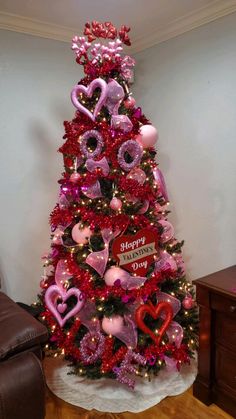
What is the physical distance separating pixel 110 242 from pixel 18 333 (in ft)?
2.27

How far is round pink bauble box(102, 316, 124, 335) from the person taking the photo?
1.74 meters

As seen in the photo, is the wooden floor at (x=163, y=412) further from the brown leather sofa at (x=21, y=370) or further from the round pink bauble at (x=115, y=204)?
the round pink bauble at (x=115, y=204)

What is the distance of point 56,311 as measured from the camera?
1850 millimetres

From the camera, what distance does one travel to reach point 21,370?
4.17 ft

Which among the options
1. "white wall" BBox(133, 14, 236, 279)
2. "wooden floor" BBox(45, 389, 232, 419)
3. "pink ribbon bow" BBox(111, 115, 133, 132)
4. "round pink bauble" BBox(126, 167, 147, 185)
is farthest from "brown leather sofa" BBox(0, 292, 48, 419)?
"white wall" BBox(133, 14, 236, 279)

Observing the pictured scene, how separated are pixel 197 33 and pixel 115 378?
89.1 inches

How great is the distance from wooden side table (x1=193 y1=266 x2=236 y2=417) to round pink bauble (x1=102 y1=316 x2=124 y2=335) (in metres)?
0.44

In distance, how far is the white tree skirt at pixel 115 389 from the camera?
1.69 meters

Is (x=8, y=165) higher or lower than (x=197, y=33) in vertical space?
lower

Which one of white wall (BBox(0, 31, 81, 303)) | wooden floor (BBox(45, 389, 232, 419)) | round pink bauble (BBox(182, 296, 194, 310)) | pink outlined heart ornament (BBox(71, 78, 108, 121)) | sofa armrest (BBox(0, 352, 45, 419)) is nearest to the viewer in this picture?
sofa armrest (BBox(0, 352, 45, 419))

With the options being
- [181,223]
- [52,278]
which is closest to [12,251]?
[52,278]

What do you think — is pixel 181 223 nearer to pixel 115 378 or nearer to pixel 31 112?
pixel 115 378

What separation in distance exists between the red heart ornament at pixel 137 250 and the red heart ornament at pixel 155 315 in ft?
0.64

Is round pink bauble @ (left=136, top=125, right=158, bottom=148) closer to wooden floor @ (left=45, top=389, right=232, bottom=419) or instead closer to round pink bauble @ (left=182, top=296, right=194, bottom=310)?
round pink bauble @ (left=182, top=296, right=194, bottom=310)
